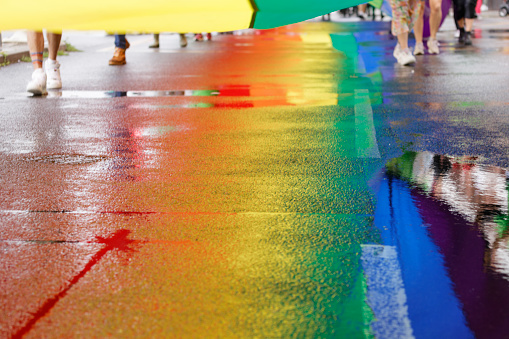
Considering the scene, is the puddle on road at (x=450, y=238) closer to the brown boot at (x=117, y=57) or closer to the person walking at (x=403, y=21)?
the person walking at (x=403, y=21)

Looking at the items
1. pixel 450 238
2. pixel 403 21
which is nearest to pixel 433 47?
pixel 403 21

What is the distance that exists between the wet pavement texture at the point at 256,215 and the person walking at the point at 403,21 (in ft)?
9.03

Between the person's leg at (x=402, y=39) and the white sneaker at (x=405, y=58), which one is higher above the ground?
the person's leg at (x=402, y=39)

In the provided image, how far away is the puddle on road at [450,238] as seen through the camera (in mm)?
2250

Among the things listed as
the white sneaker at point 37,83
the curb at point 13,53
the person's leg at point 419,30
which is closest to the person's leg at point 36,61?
the white sneaker at point 37,83

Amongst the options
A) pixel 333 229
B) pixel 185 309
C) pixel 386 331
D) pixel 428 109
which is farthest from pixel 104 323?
pixel 428 109

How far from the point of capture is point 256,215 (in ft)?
10.8

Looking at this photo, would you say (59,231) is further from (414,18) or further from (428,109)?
(414,18)

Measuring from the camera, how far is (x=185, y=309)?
2.27 meters

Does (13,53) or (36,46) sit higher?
(36,46)

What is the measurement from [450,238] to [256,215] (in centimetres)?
86

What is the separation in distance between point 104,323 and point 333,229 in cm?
120

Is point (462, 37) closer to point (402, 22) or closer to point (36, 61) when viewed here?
point (402, 22)

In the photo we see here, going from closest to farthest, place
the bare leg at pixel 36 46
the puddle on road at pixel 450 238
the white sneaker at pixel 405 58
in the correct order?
the puddle on road at pixel 450 238, the bare leg at pixel 36 46, the white sneaker at pixel 405 58
